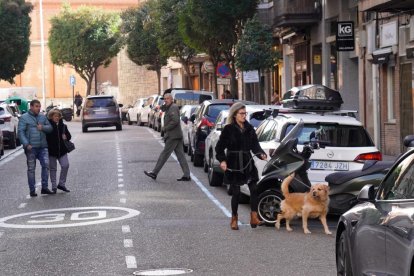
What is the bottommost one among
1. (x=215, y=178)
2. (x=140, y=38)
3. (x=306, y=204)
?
(x=215, y=178)

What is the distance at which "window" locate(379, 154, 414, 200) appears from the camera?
24.0ft

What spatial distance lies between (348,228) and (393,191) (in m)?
0.91

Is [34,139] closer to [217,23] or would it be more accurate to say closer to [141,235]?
[141,235]

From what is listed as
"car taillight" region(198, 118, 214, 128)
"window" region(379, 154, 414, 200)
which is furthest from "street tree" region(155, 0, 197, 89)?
"window" region(379, 154, 414, 200)

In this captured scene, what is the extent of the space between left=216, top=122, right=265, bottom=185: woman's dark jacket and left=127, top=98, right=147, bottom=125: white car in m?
43.8

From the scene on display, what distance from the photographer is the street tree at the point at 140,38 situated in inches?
2813

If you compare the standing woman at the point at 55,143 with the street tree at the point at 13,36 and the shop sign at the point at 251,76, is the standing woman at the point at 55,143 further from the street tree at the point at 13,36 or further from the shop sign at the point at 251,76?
the street tree at the point at 13,36

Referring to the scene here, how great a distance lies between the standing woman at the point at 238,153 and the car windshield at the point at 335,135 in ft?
3.31

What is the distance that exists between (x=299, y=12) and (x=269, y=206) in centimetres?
2366

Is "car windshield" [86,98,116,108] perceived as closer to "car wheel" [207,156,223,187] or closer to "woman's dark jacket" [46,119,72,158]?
"car wheel" [207,156,223,187]

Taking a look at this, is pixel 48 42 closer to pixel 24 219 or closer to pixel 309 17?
pixel 309 17

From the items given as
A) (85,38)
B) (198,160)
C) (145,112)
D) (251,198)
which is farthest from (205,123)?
(85,38)

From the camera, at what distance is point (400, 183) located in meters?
7.59

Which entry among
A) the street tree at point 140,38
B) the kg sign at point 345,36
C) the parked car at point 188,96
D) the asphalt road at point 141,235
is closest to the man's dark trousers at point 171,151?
the asphalt road at point 141,235
